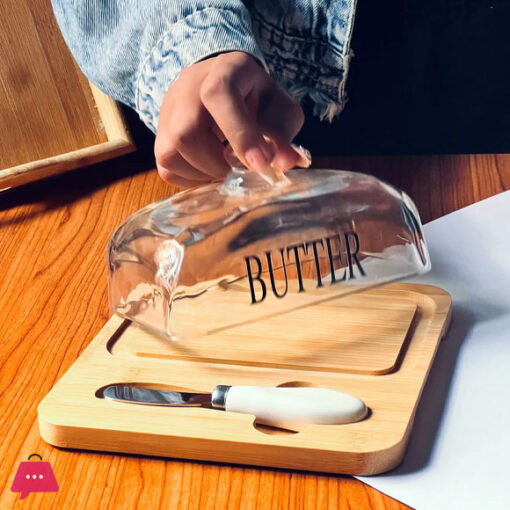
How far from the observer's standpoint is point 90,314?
731 mm

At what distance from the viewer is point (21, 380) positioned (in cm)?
64

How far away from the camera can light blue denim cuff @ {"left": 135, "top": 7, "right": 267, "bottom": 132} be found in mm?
728

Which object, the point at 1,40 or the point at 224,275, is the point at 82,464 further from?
the point at 1,40

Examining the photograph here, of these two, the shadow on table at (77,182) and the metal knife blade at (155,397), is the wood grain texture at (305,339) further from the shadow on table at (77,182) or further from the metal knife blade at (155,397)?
the shadow on table at (77,182)

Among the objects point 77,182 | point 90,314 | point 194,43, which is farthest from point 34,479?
point 77,182

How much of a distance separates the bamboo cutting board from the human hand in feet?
1.47

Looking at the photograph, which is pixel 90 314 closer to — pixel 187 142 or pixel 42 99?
pixel 187 142

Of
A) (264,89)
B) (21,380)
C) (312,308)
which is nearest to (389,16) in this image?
(264,89)

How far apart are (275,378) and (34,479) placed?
191 millimetres

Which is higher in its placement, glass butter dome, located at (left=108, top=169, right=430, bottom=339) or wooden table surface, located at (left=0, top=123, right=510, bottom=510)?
glass butter dome, located at (left=108, top=169, right=430, bottom=339)

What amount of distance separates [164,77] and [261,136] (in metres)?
0.18

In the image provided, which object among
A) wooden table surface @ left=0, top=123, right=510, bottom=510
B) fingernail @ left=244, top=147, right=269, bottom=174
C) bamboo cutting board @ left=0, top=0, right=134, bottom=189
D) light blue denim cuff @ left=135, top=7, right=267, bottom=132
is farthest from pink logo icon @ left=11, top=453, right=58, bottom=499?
bamboo cutting board @ left=0, top=0, right=134, bottom=189

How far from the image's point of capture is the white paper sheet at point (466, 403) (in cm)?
47

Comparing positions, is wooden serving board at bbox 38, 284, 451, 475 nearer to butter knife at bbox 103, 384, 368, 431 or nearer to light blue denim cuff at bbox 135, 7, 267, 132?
butter knife at bbox 103, 384, 368, 431
